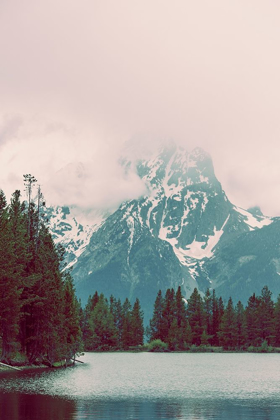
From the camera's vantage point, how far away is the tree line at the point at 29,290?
95.9m

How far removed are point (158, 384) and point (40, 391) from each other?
20367mm

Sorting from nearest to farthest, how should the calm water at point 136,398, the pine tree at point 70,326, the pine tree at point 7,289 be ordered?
1. the calm water at point 136,398
2. the pine tree at point 7,289
3. the pine tree at point 70,326

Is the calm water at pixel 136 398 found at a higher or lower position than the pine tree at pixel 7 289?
lower

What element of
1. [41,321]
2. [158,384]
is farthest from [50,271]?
[158,384]

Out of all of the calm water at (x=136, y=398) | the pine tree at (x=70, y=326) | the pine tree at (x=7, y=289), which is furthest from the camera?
the pine tree at (x=70, y=326)

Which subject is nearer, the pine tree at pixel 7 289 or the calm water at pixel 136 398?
the calm water at pixel 136 398

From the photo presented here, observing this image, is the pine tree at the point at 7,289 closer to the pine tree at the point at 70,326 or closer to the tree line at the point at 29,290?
the tree line at the point at 29,290

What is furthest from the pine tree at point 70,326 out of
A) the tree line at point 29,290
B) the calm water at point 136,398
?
the calm water at point 136,398

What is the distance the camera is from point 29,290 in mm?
111188

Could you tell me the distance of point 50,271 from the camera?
371 feet

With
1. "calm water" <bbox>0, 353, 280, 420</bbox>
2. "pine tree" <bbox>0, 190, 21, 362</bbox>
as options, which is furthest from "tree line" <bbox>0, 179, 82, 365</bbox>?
"calm water" <bbox>0, 353, 280, 420</bbox>

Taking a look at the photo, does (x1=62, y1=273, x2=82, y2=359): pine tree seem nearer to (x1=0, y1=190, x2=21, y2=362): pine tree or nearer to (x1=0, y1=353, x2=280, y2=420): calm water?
(x1=0, y1=190, x2=21, y2=362): pine tree

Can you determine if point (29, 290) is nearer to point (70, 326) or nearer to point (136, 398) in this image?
point (70, 326)

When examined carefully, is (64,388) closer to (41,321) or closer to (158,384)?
(158,384)
